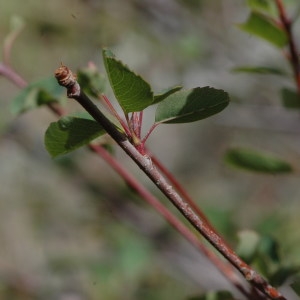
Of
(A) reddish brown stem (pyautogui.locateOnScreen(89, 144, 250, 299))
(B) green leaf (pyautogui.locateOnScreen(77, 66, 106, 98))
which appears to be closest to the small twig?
(A) reddish brown stem (pyautogui.locateOnScreen(89, 144, 250, 299))

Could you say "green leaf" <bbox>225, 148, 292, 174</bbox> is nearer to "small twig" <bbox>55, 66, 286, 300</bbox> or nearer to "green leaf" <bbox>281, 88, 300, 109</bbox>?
"green leaf" <bbox>281, 88, 300, 109</bbox>

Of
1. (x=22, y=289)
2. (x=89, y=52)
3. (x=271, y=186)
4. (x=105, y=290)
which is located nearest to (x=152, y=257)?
(x=105, y=290)

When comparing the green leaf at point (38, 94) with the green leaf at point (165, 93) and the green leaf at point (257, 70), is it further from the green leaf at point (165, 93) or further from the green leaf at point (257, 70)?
the green leaf at point (165, 93)

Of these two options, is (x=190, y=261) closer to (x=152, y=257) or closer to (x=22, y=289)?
(x=152, y=257)

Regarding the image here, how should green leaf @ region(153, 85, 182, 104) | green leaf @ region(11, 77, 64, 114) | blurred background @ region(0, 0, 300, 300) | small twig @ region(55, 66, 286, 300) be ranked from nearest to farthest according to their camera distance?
small twig @ region(55, 66, 286, 300) < green leaf @ region(153, 85, 182, 104) < green leaf @ region(11, 77, 64, 114) < blurred background @ region(0, 0, 300, 300)

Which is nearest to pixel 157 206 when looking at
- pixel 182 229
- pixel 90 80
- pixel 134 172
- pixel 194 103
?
pixel 182 229
